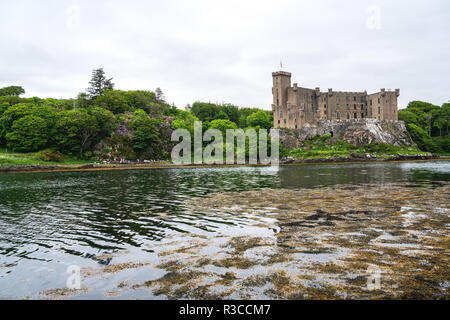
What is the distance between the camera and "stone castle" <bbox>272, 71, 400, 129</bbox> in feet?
419

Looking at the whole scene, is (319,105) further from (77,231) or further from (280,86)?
(77,231)

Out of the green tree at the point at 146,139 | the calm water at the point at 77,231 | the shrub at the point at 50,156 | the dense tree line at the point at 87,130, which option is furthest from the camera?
the green tree at the point at 146,139

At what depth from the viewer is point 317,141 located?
409ft

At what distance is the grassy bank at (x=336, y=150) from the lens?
4235 inches

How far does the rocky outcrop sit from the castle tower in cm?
1400

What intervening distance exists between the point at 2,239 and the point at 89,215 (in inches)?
215

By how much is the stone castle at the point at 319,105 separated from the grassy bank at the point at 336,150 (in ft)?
36.0

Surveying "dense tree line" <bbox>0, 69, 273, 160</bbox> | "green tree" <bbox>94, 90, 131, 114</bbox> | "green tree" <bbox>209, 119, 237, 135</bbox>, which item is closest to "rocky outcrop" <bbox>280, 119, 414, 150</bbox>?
"green tree" <bbox>209, 119, 237, 135</bbox>

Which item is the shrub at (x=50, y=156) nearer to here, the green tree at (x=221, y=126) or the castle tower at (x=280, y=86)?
the green tree at (x=221, y=126)

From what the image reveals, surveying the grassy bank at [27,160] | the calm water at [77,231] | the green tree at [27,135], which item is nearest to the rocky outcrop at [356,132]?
the grassy bank at [27,160]

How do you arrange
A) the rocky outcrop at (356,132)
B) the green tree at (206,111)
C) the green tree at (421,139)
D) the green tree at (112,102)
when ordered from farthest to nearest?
the green tree at (206,111) → the green tree at (421,139) → the rocky outcrop at (356,132) → the green tree at (112,102)

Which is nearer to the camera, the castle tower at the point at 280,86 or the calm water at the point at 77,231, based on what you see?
the calm water at the point at 77,231

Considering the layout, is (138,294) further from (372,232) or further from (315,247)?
(372,232)

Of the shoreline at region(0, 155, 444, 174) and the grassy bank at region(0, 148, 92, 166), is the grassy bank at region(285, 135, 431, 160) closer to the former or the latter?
the shoreline at region(0, 155, 444, 174)
